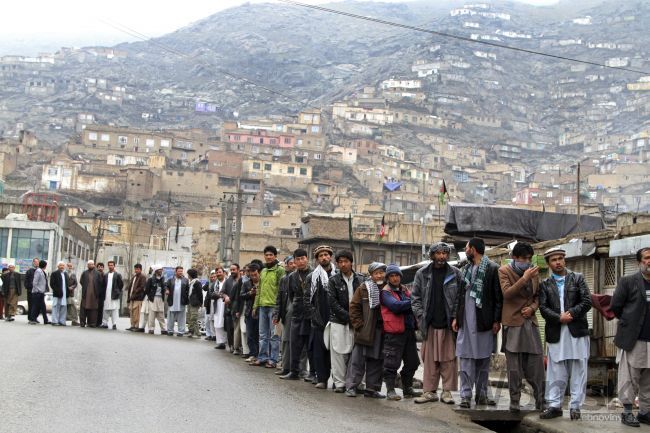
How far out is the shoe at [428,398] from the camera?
1050 centimetres

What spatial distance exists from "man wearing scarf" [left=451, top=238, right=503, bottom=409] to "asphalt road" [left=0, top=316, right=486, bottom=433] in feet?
1.73

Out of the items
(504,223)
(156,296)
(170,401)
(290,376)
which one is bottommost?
(290,376)

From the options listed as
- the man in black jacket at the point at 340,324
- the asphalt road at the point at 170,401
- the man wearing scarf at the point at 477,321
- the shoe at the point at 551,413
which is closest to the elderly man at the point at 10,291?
the asphalt road at the point at 170,401

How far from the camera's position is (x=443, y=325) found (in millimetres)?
10656

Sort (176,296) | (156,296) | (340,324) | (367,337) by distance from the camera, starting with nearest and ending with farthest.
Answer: (367,337)
(340,324)
(176,296)
(156,296)

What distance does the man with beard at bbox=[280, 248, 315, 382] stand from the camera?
41.5ft

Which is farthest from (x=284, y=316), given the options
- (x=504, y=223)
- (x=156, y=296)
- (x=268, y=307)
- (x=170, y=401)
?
(x=504, y=223)

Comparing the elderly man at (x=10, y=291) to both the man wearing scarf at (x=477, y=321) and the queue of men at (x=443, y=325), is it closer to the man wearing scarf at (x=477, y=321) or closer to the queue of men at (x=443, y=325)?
the queue of men at (x=443, y=325)

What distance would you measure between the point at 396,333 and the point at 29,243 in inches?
1991

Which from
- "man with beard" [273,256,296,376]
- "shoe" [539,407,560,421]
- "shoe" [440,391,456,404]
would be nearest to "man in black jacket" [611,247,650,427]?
"shoe" [539,407,560,421]

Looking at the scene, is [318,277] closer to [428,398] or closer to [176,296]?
[428,398]

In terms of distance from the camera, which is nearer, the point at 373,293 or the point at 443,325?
the point at 443,325

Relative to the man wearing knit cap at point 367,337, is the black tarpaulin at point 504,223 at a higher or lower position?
higher

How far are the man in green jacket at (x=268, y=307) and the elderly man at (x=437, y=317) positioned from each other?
388cm
